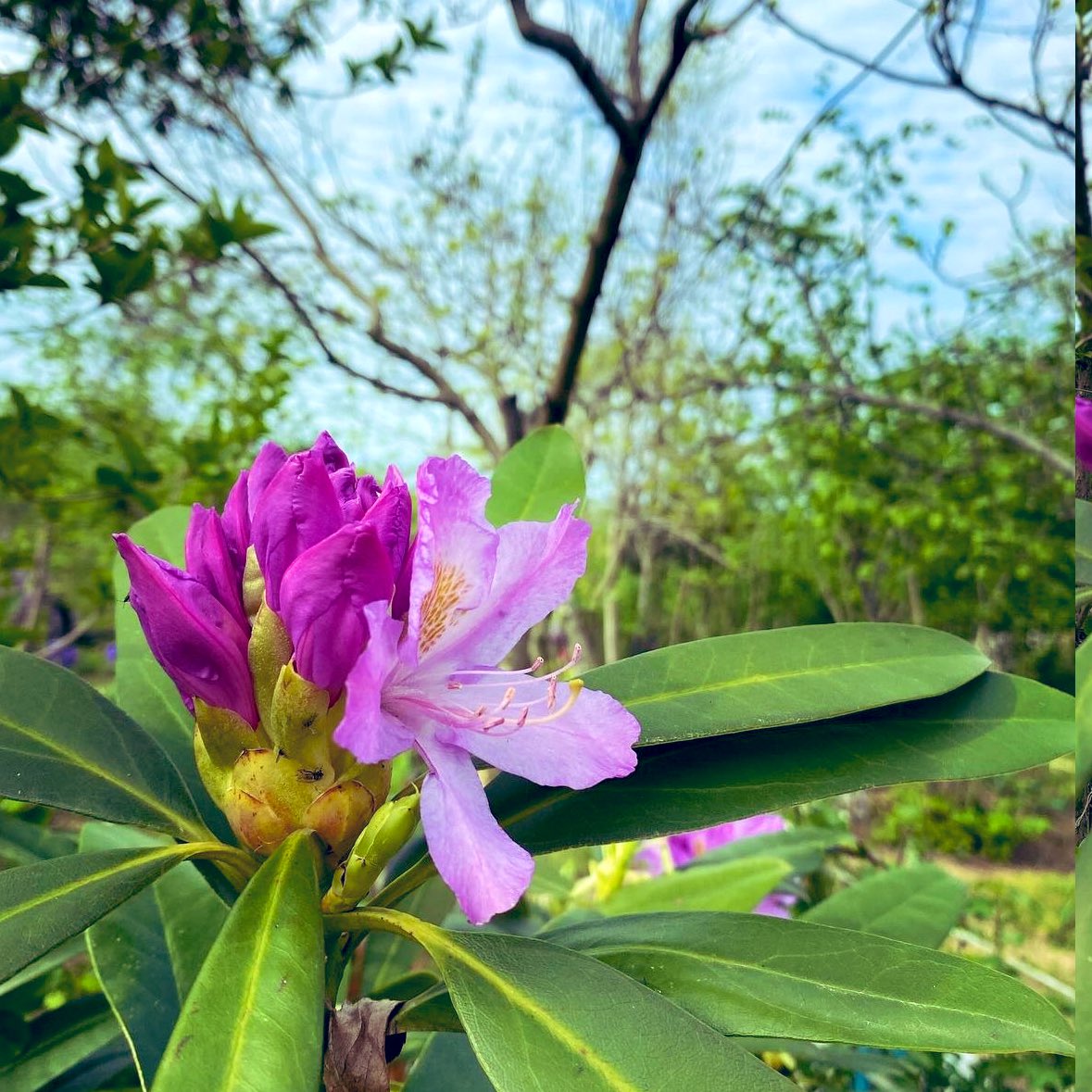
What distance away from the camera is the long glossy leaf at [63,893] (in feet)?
1.29

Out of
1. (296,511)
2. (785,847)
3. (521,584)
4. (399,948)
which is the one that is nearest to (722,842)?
(785,847)

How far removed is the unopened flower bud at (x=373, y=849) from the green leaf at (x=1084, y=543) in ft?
1.00

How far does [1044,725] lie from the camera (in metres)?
0.52

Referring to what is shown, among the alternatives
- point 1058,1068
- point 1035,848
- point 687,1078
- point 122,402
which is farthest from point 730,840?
point 1035,848

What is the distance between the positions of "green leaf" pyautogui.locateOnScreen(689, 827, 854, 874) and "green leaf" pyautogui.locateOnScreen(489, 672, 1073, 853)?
20.1 inches

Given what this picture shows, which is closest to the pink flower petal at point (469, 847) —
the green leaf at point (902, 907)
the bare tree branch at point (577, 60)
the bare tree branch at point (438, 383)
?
the green leaf at point (902, 907)

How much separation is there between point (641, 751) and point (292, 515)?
234mm

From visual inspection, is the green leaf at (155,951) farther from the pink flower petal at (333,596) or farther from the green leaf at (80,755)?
the pink flower petal at (333,596)

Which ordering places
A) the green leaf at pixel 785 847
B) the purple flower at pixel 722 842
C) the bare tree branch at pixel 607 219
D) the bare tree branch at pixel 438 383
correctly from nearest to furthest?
the green leaf at pixel 785 847, the purple flower at pixel 722 842, the bare tree branch at pixel 607 219, the bare tree branch at pixel 438 383

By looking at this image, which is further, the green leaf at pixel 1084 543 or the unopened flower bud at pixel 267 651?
the unopened flower bud at pixel 267 651

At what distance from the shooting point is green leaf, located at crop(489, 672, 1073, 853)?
510 mm

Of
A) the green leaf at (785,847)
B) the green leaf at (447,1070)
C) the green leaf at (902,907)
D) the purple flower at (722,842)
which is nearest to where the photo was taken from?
the green leaf at (447,1070)

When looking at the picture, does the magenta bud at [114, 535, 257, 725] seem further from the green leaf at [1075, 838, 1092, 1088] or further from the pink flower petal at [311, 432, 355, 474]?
the green leaf at [1075, 838, 1092, 1088]

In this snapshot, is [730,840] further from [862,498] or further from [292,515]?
[862,498]
